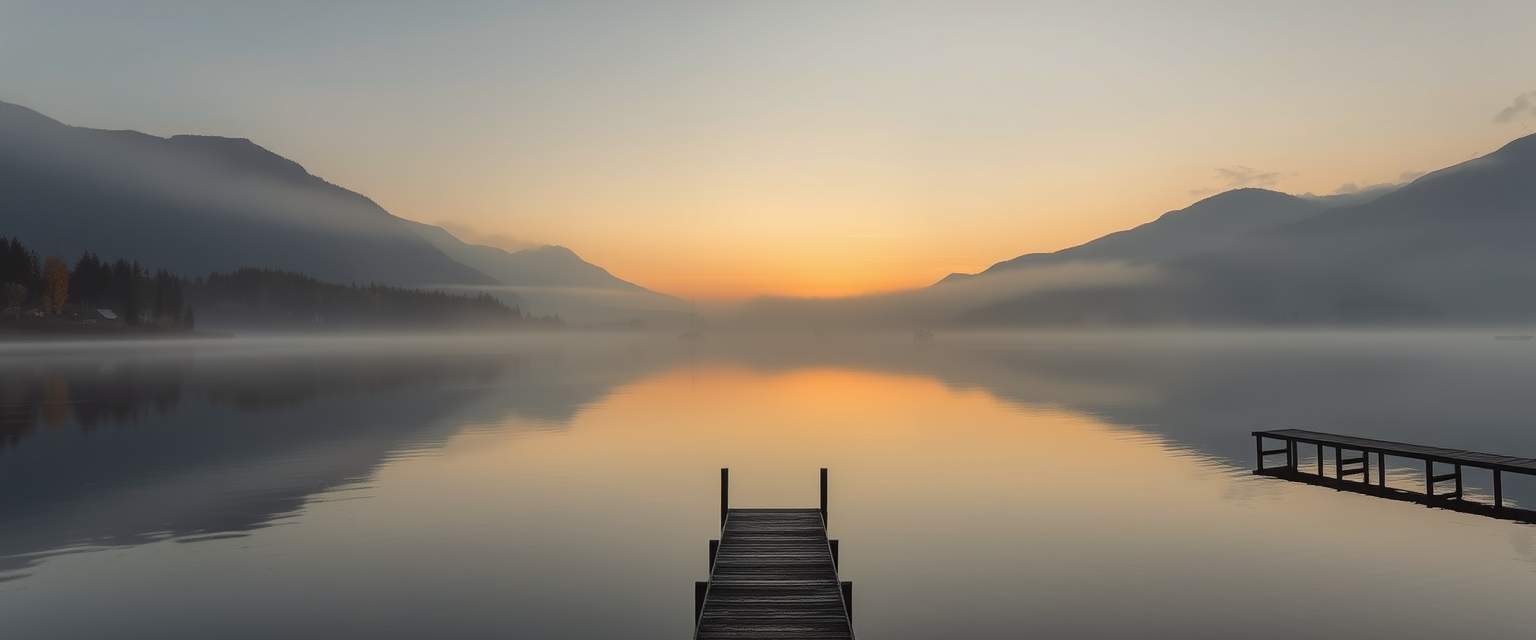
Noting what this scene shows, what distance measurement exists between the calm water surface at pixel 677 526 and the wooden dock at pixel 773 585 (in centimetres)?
192

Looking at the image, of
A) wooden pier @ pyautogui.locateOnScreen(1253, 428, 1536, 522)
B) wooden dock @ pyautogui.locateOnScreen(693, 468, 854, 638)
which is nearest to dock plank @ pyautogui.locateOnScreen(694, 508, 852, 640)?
wooden dock @ pyautogui.locateOnScreen(693, 468, 854, 638)

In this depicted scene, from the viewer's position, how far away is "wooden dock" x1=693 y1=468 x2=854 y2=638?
1892cm

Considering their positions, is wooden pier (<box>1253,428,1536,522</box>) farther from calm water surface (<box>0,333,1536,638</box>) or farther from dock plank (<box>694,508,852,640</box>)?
dock plank (<box>694,508,852,640</box>)

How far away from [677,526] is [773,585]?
1324 centimetres

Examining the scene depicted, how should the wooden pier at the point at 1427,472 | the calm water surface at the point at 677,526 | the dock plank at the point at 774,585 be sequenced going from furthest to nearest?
the wooden pier at the point at 1427,472 → the calm water surface at the point at 677,526 → the dock plank at the point at 774,585

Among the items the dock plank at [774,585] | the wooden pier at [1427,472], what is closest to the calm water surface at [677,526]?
the wooden pier at [1427,472]

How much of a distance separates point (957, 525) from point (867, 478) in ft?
40.1

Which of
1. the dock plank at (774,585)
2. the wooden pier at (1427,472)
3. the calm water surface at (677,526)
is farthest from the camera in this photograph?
the wooden pier at (1427,472)

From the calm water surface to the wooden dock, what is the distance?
1917 mm

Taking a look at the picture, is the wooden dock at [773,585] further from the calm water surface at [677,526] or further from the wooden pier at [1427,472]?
the wooden pier at [1427,472]

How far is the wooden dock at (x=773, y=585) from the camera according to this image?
18.9 metres

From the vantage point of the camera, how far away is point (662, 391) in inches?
4274

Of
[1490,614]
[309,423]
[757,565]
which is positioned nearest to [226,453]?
[309,423]

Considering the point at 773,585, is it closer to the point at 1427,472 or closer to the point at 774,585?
the point at 774,585
